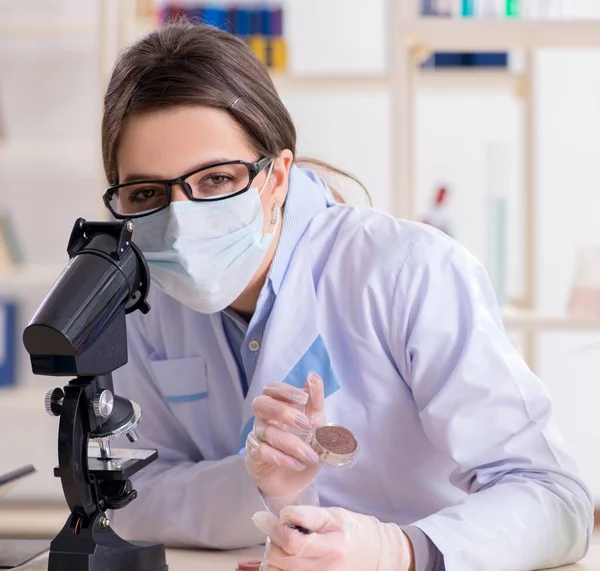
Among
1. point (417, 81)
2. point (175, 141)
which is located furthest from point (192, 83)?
point (417, 81)

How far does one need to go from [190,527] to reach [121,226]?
467mm

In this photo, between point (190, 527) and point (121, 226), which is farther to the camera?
point (190, 527)

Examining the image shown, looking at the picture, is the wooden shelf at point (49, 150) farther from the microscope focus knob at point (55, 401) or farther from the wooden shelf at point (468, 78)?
the microscope focus knob at point (55, 401)

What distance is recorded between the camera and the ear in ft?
4.42

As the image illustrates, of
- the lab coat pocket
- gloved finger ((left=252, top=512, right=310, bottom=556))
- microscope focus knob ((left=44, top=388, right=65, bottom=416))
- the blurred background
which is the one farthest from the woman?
the blurred background

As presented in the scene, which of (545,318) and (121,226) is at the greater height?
(121,226)

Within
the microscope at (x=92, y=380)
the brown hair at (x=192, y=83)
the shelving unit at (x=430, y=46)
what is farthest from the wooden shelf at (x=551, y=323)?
the microscope at (x=92, y=380)

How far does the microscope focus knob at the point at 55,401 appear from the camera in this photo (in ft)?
3.19

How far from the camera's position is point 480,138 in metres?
3.40

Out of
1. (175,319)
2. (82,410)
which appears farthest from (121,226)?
(175,319)

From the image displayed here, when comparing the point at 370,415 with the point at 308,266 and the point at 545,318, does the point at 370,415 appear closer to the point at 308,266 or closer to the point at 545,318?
the point at 308,266

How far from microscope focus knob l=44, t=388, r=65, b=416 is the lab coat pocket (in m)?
0.40

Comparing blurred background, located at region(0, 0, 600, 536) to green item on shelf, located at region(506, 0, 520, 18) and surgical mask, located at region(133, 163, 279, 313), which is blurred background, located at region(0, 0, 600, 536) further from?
surgical mask, located at region(133, 163, 279, 313)

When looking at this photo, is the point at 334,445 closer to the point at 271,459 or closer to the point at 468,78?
the point at 271,459
